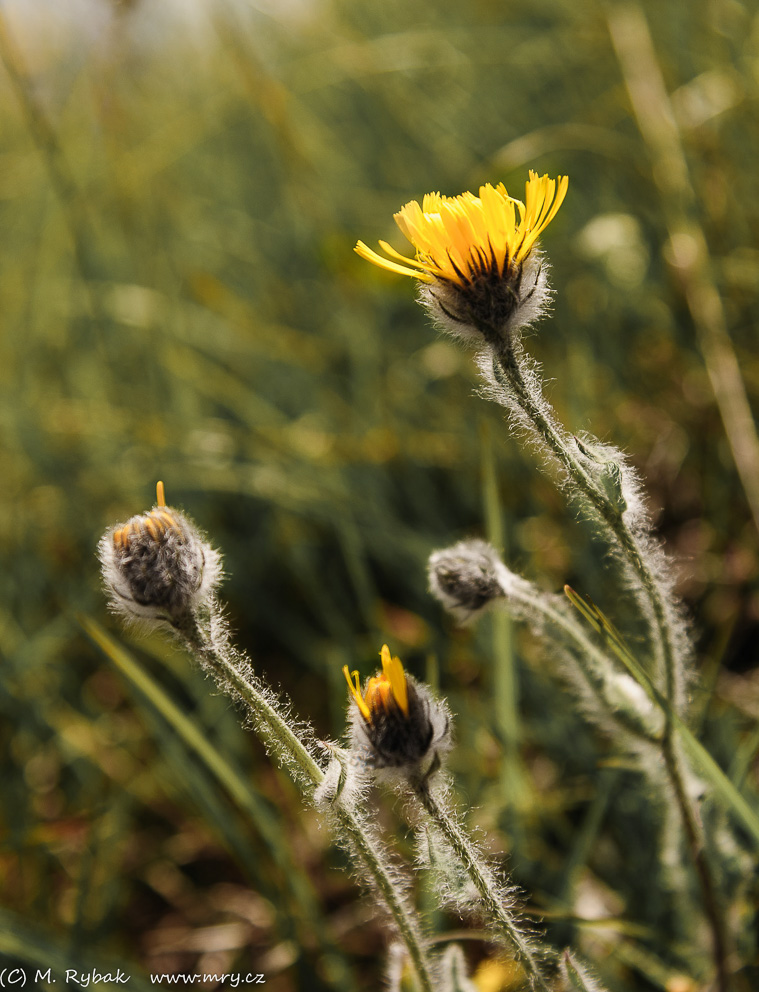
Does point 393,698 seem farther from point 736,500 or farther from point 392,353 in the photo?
point 392,353

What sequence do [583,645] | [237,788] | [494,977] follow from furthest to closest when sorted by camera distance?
[494,977]
[237,788]
[583,645]

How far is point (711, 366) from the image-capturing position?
2207 mm

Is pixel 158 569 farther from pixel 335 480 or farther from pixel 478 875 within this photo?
pixel 335 480

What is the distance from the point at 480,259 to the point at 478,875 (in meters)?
0.71

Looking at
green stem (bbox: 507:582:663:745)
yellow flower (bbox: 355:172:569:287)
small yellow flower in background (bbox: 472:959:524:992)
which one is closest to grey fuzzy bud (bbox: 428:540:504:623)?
green stem (bbox: 507:582:663:745)

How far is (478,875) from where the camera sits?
871mm

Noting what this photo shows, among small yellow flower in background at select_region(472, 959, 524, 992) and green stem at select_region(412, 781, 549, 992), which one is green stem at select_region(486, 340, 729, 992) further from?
small yellow flower in background at select_region(472, 959, 524, 992)

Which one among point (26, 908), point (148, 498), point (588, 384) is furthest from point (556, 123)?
point (26, 908)

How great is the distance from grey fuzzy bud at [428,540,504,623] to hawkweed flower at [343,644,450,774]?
0.69 feet

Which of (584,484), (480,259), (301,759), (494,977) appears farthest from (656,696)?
(494,977)

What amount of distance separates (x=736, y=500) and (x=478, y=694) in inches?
35.4

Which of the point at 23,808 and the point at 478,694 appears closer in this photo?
the point at 23,808

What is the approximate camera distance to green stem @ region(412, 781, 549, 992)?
88 centimetres

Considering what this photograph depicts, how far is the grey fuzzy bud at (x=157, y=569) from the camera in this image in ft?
3.01
